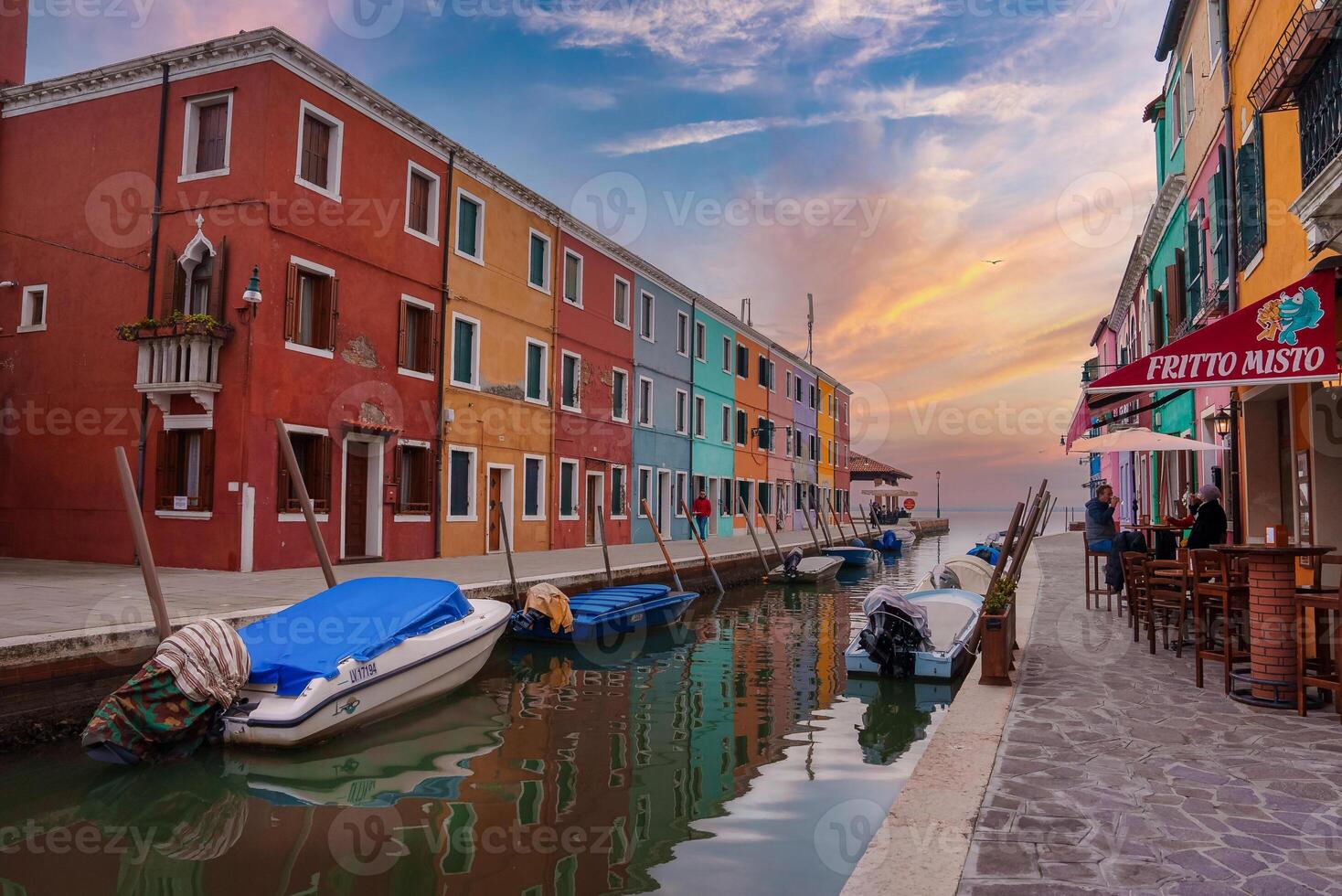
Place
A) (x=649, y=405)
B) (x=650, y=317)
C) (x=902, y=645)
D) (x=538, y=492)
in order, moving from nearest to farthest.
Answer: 1. (x=902, y=645)
2. (x=538, y=492)
3. (x=649, y=405)
4. (x=650, y=317)

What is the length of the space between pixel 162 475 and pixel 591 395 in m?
11.6

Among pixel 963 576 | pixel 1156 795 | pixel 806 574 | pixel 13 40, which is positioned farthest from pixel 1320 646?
pixel 13 40

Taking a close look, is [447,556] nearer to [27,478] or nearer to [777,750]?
[27,478]

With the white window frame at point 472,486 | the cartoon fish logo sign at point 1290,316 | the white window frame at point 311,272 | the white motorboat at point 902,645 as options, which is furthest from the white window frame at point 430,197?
the cartoon fish logo sign at point 1290,316

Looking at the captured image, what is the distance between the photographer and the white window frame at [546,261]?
67.8 feet

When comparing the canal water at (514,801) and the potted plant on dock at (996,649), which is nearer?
the canal water at (514,801)

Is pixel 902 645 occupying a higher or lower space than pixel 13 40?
lower

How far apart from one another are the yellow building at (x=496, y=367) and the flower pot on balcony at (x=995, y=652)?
37.9 ft

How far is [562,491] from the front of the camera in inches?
859

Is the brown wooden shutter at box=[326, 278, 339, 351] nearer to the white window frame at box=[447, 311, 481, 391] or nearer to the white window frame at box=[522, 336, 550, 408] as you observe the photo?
the white window frame at box=[447, 311, 481, 391]

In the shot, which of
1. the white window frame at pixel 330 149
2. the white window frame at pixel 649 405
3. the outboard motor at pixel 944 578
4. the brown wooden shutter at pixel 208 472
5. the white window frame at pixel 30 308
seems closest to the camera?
the brown wooden shutter at pixel 208 472

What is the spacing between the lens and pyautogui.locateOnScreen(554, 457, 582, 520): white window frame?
21.4 m

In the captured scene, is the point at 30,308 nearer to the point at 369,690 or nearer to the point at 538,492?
the point at 538,492

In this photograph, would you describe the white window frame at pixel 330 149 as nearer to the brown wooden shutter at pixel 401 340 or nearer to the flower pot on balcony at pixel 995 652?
the brown wooden shutter at pixel 401 340
